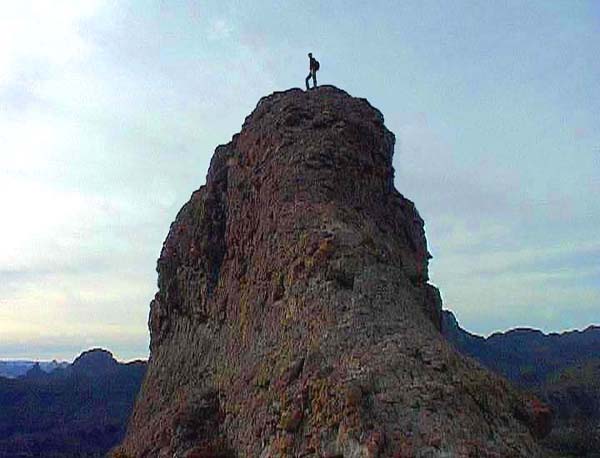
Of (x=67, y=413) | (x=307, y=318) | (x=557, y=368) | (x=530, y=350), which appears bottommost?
(x=307, y=318)

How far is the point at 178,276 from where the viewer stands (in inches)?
578

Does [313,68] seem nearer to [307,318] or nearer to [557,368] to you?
[307,318]

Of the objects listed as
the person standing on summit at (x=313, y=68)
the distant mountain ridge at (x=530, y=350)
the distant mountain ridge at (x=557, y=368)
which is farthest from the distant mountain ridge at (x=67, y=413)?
the person standing on summit at (x=313, y=68)

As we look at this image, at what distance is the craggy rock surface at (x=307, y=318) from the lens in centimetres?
820

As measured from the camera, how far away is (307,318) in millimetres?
10008

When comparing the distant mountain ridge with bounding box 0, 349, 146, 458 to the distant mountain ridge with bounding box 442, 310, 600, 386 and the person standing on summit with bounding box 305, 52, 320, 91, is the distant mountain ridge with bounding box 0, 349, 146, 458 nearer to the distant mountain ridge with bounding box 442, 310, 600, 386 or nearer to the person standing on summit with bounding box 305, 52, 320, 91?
the distant mountain ridge with bounding box 442, 310, 600, 386

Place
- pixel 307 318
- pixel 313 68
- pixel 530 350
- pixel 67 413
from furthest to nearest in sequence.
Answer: pixel 530 350, pixel 67 413, pixel 313 68, pixel 307 318

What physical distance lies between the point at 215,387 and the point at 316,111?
5087mm

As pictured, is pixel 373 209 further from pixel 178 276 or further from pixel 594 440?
pixel 594 440

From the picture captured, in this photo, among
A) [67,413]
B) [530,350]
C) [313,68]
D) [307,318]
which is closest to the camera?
[307,318]

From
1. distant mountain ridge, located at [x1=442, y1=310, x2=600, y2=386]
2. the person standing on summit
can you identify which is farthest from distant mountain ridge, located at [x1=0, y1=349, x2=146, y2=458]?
the person standing on summit

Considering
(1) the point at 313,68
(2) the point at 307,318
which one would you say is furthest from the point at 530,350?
(2) the point at 307,318

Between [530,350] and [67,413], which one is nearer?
[67,413]

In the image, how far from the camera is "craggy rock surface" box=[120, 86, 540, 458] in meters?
8.20
